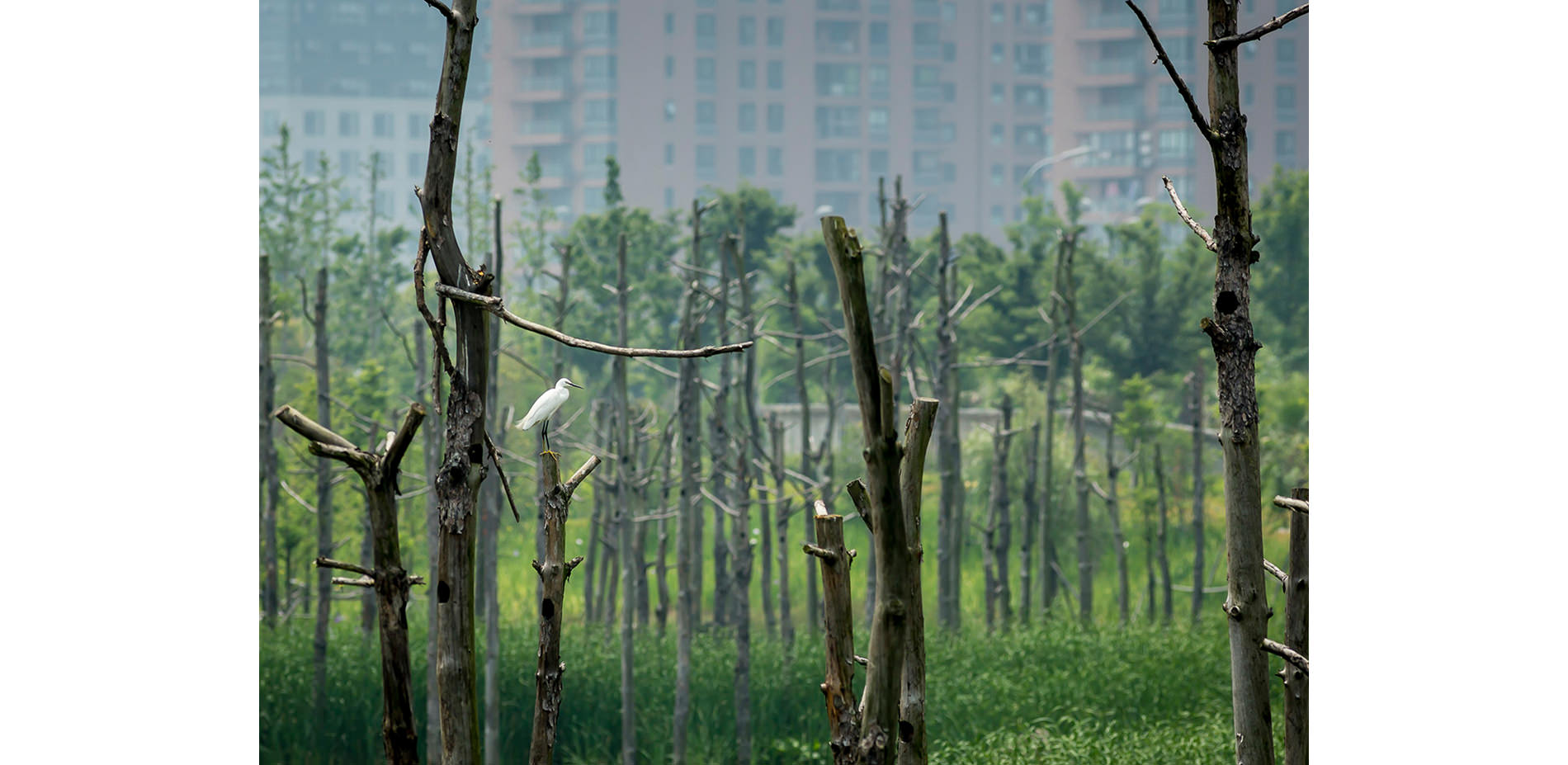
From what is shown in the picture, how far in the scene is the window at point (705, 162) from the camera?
5.95m

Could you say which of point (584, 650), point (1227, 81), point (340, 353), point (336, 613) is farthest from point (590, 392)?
point (1227, 81)

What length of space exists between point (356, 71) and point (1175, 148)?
3609 millimetres

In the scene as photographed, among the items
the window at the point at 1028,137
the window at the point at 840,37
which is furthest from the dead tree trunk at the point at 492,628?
the window at the point at 1028,137

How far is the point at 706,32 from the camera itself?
5.52m

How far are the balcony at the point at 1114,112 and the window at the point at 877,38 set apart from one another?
1.03m

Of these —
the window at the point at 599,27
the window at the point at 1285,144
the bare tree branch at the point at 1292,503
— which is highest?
the window at the point at 599,27

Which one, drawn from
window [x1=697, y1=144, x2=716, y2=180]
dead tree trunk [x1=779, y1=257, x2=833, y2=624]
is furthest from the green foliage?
window [x1=697, y1=144, x2=716, y2=180]

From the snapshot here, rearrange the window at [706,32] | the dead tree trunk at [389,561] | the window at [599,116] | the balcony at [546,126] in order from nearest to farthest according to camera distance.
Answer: the dead tree trunk at [389,561] < the balcony at [546,126] < the window at [706,32] < the window at [599,116]

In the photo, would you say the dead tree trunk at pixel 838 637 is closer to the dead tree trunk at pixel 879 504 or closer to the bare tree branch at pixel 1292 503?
the dead tree trunk at pixel 879 504

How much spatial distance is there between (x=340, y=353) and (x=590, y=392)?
1.08m

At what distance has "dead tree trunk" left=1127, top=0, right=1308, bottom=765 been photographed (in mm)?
1251

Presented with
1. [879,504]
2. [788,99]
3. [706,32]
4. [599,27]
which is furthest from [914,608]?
[788,99]

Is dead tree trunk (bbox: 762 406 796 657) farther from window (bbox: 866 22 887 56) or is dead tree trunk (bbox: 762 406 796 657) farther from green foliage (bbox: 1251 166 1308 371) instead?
green foliage (bbox: 1251 166 1308 371)

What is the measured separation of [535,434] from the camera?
5.28 metres
